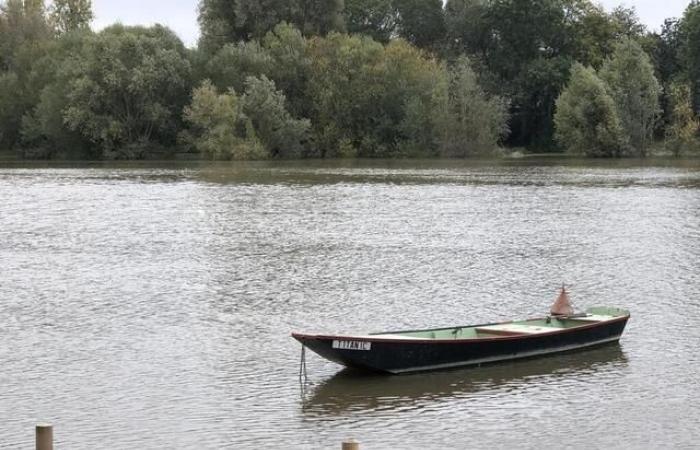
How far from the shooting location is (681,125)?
126 m

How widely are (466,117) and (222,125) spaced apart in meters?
25.8

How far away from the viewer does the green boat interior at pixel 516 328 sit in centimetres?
2730

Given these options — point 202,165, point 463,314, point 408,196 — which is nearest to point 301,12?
point 202,165

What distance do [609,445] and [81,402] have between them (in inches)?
451

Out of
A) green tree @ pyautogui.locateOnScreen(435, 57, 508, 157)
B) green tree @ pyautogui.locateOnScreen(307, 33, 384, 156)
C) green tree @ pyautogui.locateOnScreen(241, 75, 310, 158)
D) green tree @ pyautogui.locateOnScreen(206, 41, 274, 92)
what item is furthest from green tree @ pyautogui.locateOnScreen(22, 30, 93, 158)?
green tree @ pyautogui.locateOnScreen(435, 57, 508, 157)

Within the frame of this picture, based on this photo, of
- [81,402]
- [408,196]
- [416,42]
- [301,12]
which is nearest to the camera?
[81,402]

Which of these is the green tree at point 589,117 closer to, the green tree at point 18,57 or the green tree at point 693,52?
the green tree at point 693,52

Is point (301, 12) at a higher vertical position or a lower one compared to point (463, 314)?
higher

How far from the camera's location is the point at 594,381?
27078 millimetres

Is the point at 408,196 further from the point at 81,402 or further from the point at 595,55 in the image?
the point at 595,55

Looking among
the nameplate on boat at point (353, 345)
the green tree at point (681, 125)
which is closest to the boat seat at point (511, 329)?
the nameplate on boat at point (353, 345)

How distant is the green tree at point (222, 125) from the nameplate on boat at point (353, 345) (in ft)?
300

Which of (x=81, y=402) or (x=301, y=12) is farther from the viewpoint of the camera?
(x=301, y=12)

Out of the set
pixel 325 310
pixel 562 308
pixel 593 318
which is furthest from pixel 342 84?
pixel 593 318
